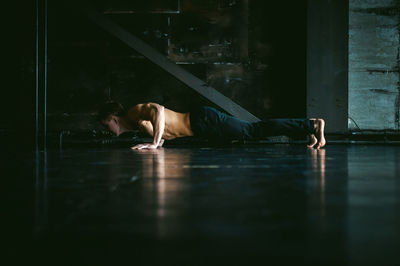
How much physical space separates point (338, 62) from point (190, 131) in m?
3.18

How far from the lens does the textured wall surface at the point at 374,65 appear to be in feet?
23.2

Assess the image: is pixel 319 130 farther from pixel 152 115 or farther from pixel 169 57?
pixel 169 57

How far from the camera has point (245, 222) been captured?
108 cm

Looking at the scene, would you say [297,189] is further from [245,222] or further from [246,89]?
[246,89]

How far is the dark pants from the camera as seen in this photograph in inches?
195

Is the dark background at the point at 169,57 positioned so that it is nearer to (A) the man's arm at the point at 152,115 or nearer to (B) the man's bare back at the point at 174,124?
(B) the man's bare back at the point at 174,124

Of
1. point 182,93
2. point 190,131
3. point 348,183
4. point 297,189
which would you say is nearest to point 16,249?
point 297,189

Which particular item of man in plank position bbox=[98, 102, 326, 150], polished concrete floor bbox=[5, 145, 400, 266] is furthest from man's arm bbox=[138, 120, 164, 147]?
polished concrete floor bbox=[5, 145, 400, 266]

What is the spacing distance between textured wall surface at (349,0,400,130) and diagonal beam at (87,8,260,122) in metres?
2.28

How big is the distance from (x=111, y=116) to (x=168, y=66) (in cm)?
184

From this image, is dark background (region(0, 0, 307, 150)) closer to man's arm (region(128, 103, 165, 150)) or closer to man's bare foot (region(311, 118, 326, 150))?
man's bare foot (region(311, 118, 326, 150))

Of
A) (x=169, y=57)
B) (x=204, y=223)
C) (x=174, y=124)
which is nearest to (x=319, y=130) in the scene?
(x=174, y=124)

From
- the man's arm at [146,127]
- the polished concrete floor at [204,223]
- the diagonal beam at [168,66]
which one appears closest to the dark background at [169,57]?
the diagonal beam at [168,66]

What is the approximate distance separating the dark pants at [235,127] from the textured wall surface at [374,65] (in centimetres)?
251
